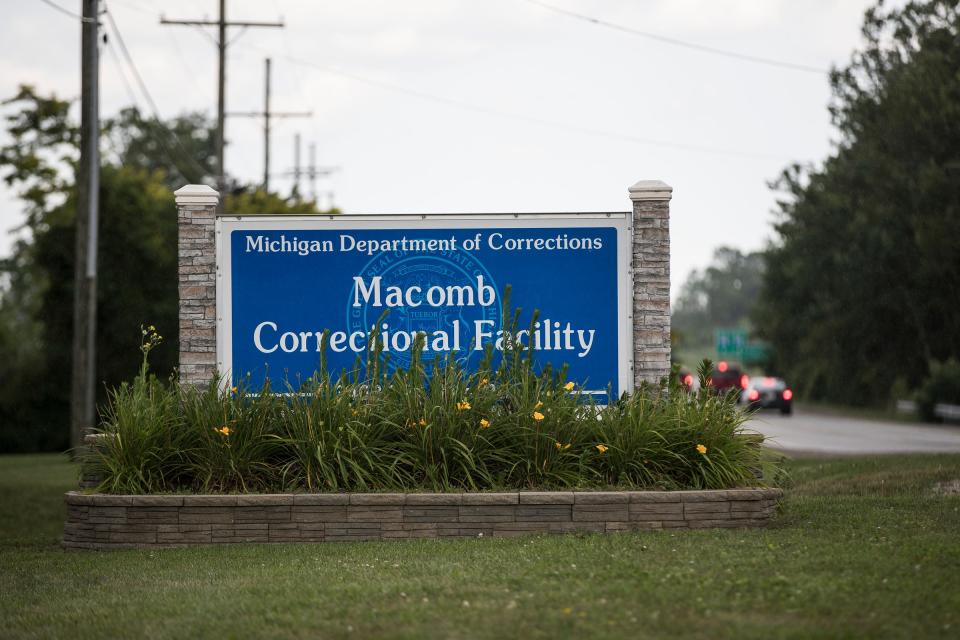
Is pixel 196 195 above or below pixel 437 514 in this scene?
above

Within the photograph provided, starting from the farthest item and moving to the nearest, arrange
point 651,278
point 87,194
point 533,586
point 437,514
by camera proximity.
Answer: point 87,194 < point 651,278 < point 437,514 < point 533,586

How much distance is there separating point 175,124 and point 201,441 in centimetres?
7567

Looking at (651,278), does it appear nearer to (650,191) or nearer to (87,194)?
(650,191)

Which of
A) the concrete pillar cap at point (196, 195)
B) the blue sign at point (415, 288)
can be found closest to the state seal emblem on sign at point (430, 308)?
the blue sign at point (415, 288)

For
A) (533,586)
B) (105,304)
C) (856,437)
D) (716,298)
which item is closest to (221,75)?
(105,304)

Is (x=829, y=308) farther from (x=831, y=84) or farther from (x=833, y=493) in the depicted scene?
(x=833, y=493)

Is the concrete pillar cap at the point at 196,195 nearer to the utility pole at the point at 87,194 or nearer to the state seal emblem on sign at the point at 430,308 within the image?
the state seal emblem on sign at the point at 430,308

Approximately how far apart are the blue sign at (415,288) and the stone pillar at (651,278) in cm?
13

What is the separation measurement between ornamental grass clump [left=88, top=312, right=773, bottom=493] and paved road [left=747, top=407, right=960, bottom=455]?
10844 millimetres

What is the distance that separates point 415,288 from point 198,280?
1.95m

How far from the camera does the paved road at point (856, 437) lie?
1021 inches

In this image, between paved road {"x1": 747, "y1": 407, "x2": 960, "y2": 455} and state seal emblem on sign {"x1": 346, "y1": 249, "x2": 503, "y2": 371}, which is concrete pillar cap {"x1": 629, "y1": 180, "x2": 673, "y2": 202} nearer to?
state seal emblem on sign {"x1": 346, "y1": 249, "x2": 503, "y2": 371}

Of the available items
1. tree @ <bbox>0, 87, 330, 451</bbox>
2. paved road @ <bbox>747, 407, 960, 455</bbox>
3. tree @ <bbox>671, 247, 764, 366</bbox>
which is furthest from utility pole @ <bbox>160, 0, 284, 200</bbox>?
tree @ <bbox>671, 247, 764, 366</bbox>

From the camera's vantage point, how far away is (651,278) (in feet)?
38.3
